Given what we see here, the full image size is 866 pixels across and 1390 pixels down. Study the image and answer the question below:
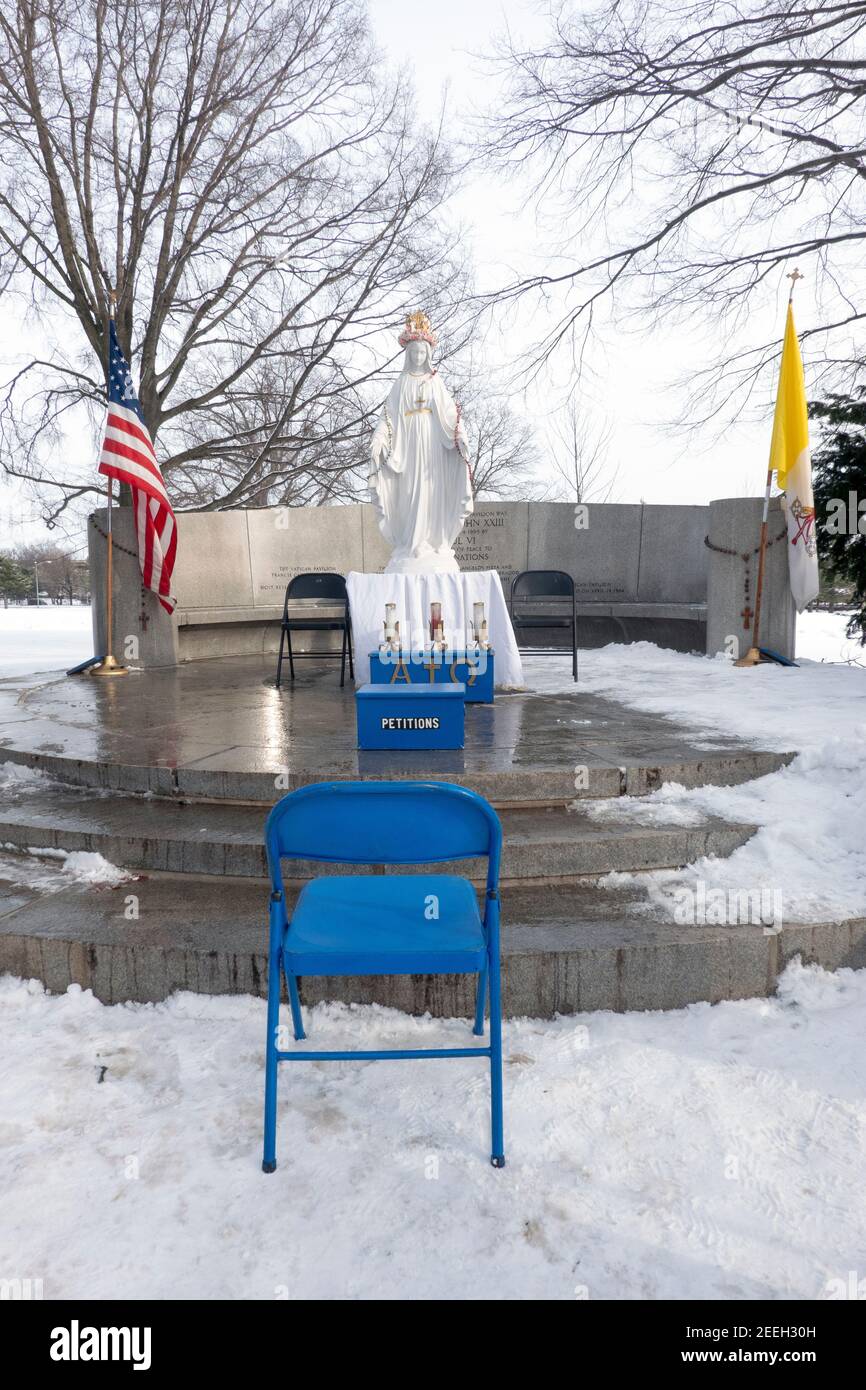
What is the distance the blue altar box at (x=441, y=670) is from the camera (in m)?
5.87

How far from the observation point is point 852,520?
31.7ft

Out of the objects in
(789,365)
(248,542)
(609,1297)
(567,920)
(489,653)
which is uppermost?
(789,365)

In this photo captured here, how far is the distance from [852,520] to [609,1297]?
31.5 ft

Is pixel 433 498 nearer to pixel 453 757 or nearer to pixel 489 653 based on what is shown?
pixel 489 653

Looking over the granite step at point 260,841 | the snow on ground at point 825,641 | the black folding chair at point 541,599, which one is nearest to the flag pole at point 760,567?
the black folding chair at point 541,599

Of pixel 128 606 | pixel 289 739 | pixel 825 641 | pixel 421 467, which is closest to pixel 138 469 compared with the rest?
pixel 128 606

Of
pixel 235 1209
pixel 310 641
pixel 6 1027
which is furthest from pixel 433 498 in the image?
pixel 235 1209

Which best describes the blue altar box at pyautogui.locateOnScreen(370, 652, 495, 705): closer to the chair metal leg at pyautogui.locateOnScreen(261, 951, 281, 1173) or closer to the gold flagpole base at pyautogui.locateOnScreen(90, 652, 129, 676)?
the chair metal leg at pyautogui.locateOnScreen(261, 951, 281, 1173)

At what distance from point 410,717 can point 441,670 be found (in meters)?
1.46

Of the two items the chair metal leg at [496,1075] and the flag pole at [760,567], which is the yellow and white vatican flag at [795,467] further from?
the chair metal leg at [496,1075]

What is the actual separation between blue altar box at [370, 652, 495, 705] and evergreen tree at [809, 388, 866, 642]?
5.63 meters

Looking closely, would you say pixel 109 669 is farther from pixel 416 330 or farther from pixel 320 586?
pixel 416 330

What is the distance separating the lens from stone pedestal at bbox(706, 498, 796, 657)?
8.99 metres

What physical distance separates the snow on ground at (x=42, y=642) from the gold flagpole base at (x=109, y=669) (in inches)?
75.9
